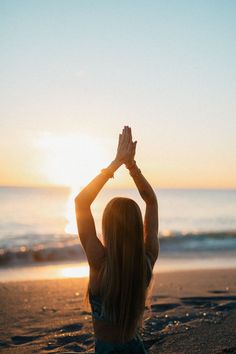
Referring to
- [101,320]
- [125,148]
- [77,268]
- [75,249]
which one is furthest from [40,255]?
[125,148]

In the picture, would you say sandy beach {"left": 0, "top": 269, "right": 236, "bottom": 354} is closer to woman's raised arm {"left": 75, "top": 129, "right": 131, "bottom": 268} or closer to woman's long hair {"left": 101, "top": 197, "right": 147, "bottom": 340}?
woman's long hair {"left": 101, "top": 197, "right": 147, "bottom": 340}

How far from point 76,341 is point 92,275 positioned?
370 centimetres

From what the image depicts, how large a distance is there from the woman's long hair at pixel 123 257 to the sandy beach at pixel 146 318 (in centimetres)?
312

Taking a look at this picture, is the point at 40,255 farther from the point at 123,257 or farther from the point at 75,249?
the point at 123,257

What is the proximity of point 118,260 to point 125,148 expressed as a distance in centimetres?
81

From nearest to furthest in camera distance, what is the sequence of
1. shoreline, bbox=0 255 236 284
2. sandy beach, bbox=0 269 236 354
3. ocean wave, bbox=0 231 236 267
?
sandy beach, bbox=0 269 236 354
shoreline, bbox=0 255 236 284
ocean wave, bbox=0 231 236 267

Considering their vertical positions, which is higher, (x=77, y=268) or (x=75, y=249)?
(x=75, y=249)

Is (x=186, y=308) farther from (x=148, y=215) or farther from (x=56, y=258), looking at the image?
(x=56, y=258)

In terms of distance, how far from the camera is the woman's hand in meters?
3.44

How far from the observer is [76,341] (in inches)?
259

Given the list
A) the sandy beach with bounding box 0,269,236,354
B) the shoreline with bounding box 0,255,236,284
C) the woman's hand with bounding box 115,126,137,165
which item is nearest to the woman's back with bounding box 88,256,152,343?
the woman's hand with bounding box 115,126,137,165

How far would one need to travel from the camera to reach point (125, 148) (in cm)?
345

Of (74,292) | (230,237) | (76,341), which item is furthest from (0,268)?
(230,237)

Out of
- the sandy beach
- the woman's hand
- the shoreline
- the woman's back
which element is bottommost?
the sandy beach
